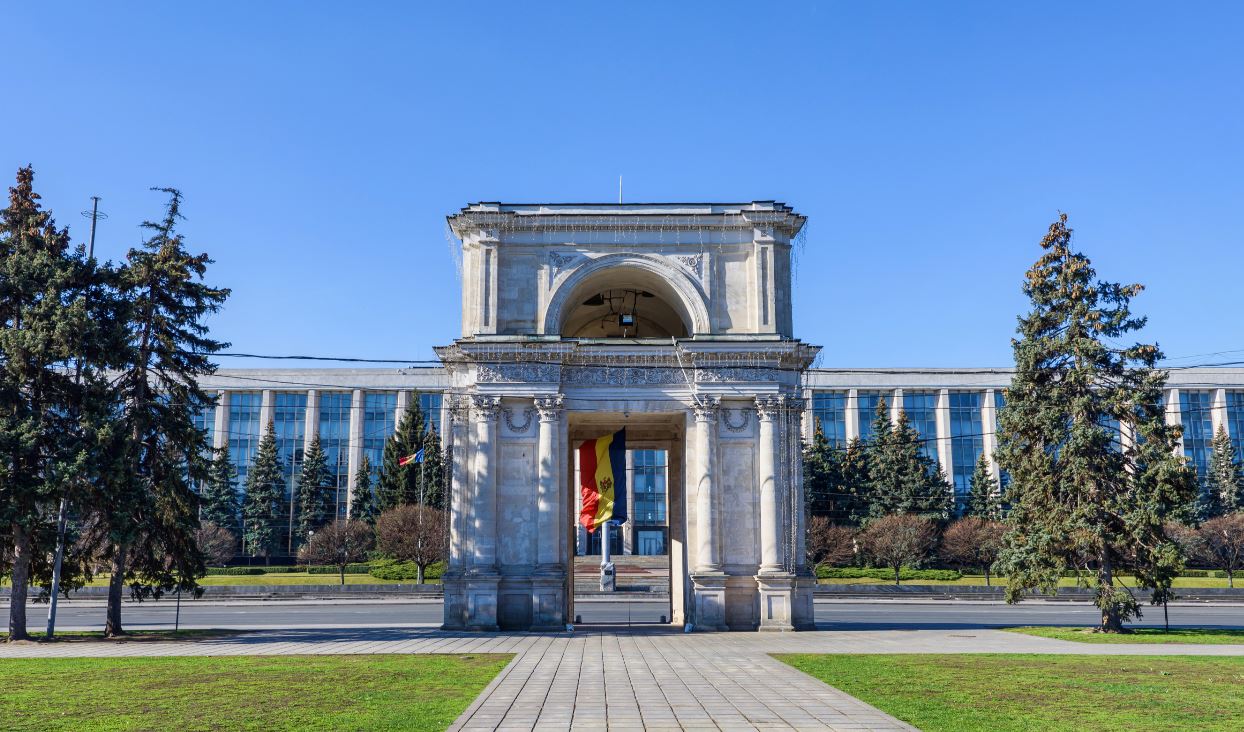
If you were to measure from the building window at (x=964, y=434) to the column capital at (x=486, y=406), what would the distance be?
226 feet

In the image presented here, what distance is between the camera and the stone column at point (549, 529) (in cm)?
2989

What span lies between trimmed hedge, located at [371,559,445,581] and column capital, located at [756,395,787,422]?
3747 cm

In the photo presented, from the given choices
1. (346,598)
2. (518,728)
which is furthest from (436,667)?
(346,598)

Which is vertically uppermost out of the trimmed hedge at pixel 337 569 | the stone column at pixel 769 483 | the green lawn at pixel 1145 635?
the stone column at pixel 769 483

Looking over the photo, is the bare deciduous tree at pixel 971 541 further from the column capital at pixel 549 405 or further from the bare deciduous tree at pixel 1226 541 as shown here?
the column capital at pixel 549 405

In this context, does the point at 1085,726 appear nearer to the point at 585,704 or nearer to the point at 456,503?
the point at 585,704

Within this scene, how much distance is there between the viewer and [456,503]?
102 ft

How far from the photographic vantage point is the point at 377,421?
307 ft

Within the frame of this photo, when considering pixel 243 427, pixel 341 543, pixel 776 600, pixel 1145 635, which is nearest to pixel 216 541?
pixel 341 543

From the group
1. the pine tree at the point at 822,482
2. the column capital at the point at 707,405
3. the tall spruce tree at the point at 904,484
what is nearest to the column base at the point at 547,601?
the column capital at the point at 707,405

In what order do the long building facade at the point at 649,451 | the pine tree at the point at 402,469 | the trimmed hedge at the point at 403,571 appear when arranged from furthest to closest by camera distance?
1. the long building facade at the point at 649,451
2. the pine tree at the point at 402,469
3. the trimmed hedge at the point at 403,571

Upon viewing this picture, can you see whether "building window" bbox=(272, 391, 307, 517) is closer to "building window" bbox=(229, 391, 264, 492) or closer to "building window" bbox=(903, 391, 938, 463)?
"building window" bbox=(229, 391, 264, 492)

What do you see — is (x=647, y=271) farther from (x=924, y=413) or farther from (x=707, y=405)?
(x=924, y=413)

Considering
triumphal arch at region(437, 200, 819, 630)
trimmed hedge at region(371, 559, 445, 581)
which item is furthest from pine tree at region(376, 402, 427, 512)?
triumphal arch at region(437, 200, 819, 630)
